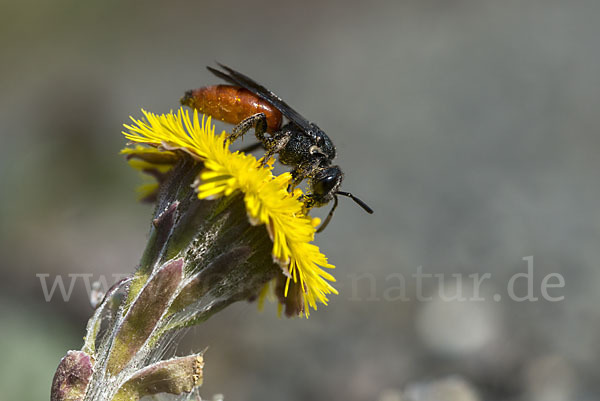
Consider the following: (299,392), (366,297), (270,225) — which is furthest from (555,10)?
(270,225)

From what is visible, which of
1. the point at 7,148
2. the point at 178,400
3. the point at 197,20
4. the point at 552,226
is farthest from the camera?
the point at 197,20

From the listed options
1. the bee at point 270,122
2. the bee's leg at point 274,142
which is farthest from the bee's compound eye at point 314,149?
the bee's leg at point 274,142

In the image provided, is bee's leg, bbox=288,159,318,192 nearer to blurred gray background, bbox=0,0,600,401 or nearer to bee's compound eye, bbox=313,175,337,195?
bee's compound eye, bbox=313,175,337,195

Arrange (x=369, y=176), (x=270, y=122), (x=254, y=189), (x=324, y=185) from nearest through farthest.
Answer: (x=254, y=189), (x=324, y=185), (x=270, y=122), (x=369, y=176)

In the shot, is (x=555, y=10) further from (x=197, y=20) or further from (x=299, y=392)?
(x=299, y=392)

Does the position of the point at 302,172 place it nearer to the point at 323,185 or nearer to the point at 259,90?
the point at 323,185

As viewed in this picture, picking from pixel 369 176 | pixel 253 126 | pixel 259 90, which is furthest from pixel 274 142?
pixel 369 176

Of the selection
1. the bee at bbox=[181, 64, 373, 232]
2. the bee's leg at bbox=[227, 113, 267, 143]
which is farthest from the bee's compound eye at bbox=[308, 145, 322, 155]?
the bee's leg at bbox=[227, 113, 267, 143]
